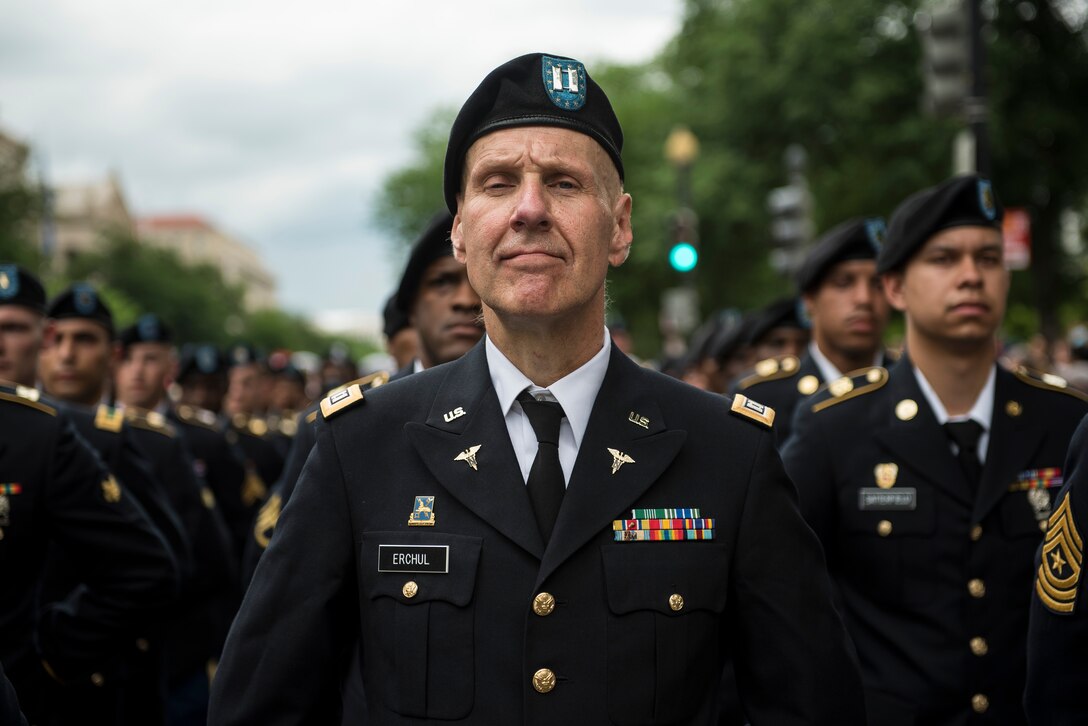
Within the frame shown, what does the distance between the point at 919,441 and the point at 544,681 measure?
2.31 m

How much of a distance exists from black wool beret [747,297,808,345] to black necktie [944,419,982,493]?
4892mm

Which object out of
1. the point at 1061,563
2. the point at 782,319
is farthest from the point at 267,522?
the point at 782,319

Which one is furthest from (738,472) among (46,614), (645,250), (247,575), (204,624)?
(645,250)

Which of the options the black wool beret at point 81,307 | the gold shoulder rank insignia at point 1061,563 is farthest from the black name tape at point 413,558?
the black wool beret at point 81,307

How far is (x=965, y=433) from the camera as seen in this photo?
4430mm

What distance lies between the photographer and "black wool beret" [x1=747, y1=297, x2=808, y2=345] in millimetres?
9352

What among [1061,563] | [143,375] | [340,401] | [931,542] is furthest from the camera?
[143,375]

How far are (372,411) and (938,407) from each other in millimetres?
2448

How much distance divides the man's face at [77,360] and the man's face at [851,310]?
4.07 meters

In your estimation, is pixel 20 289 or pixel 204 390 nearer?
pixel 20 289

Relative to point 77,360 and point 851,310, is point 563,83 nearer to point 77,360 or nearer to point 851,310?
point 851,310

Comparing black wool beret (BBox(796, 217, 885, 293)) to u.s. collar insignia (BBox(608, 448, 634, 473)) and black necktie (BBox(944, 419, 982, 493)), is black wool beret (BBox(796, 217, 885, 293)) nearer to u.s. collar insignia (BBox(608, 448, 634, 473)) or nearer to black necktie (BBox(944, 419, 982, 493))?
black necktie (BBox(944, 419, 982, 493))

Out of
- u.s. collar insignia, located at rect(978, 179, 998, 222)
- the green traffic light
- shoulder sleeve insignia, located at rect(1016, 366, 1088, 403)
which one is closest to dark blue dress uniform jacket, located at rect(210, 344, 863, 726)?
shoulder sleeve insignia, located at rect(1016, 366, 1088, 403)

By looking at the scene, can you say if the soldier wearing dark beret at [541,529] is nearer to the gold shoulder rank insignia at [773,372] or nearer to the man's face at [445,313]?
the man's face at [445,313]
